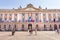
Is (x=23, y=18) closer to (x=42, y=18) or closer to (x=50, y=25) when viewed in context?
(x=42, y=18)

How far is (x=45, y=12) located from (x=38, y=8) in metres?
3.74

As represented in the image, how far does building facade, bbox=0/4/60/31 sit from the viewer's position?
5778 cm

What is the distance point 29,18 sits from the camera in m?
59.3

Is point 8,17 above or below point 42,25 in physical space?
above

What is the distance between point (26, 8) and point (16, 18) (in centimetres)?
653

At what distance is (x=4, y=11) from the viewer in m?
59.2

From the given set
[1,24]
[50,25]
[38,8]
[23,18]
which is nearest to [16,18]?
[23,18]

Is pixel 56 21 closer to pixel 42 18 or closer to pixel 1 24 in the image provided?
pixel 42 18

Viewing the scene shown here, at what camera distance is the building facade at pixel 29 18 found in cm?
5778

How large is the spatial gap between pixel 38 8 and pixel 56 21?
10140mm

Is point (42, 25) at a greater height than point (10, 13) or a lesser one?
lesser

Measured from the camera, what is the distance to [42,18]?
194ft

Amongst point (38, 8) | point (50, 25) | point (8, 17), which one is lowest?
point (50, 25)

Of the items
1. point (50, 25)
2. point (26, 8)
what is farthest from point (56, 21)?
point (26, 8)
